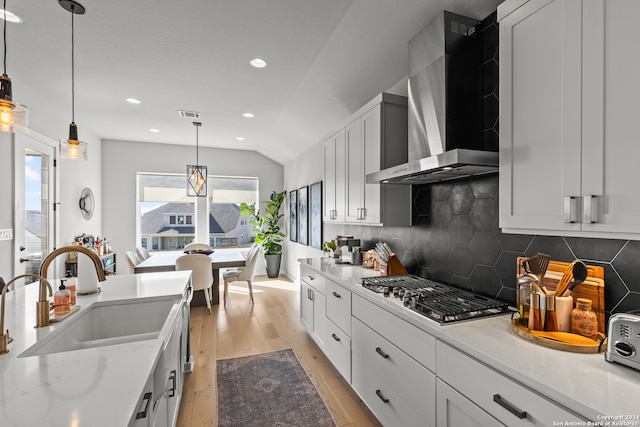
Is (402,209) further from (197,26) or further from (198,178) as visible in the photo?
(198,178)

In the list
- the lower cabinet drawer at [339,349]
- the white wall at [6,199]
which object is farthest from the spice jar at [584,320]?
the white wall at [6,199]

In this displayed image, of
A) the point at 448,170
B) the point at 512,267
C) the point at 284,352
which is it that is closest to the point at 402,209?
the point at 448,170

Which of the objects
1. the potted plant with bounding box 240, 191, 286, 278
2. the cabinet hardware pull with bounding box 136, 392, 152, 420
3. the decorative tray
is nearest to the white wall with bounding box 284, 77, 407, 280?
the potted plant with bounding box 240, 191, 286, 278

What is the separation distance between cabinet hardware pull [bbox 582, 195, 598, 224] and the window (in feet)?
20.2

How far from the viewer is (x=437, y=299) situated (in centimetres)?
174

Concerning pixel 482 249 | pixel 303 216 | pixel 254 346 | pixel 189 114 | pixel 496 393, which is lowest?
pixel 254 346

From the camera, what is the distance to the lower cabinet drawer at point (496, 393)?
0.94 meters

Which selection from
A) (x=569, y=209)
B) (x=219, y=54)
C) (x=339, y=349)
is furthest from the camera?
(x=219, y=54)

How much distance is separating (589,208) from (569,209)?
7 centimetres

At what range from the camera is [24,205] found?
3361mm

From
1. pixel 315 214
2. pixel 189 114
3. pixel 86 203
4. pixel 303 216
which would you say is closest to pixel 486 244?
pixel 315 214

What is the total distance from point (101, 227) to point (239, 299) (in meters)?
3.11

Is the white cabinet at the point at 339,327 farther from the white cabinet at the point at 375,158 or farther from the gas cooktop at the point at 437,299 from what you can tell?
the white cabinet at the point at 375,158

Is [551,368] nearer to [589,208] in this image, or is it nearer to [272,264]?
[589,208]
